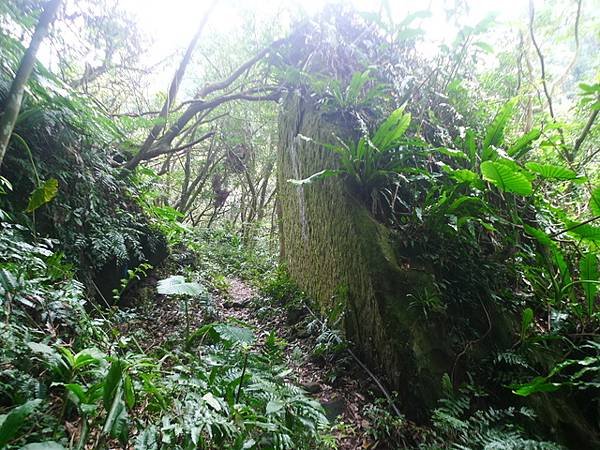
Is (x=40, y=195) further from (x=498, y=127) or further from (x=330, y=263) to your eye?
(x=498, y=127)

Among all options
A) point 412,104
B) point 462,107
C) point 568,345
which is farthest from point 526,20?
→ point 568,345

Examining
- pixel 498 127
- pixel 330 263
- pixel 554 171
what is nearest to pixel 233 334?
pixel 330 263

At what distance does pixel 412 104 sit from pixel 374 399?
3134mm

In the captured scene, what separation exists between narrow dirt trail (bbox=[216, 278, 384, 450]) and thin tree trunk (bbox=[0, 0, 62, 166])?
194 centimetres

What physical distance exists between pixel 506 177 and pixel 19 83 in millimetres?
3126

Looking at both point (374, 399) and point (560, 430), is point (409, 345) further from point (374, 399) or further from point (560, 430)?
point (560, 430)

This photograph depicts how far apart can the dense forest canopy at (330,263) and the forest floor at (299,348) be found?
0.8 inches

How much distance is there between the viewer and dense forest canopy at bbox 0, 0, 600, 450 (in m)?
1.55

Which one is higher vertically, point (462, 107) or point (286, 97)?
point (286, 97)

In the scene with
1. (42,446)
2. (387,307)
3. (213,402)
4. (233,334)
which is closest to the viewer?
(42,446)

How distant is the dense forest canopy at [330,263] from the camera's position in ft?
5.09

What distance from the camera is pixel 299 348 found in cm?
301

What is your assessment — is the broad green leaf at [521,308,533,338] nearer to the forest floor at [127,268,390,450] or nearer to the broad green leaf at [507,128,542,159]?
the forest floor at [127,268,390,450]

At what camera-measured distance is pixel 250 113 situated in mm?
8672
